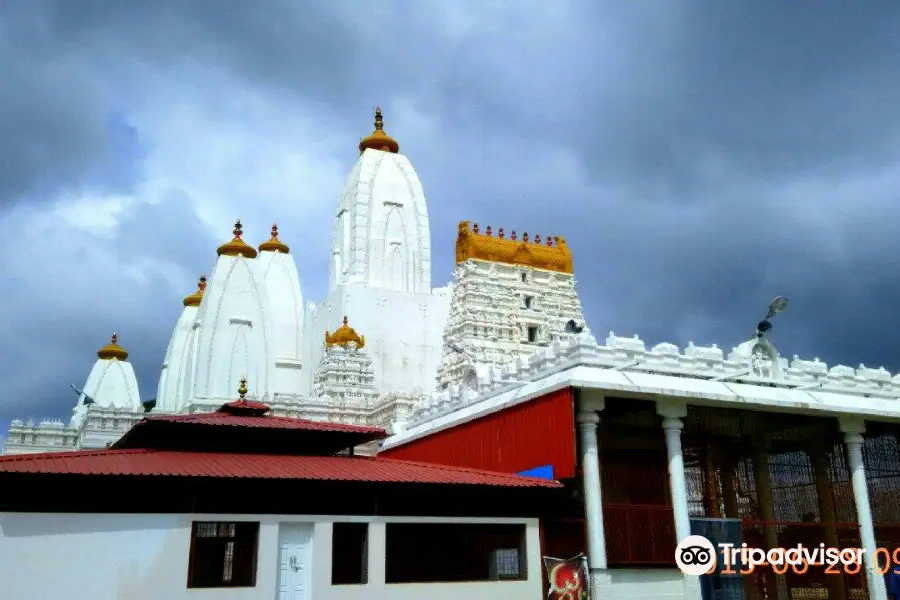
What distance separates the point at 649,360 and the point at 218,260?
33.7m

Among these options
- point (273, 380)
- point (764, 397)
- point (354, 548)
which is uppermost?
point (273, 380)

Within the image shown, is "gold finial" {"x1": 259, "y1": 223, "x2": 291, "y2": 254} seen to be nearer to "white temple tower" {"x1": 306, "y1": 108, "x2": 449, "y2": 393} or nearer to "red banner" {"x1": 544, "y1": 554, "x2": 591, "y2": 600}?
"white temple tower" {"x1": 306, "y1": 108, "x2": 449, "y2": 393}

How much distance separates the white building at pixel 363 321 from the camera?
42.3m

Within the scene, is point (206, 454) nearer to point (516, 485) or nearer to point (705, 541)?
point (516, 485)

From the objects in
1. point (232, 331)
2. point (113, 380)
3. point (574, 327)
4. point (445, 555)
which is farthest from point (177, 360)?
point (574, 327)

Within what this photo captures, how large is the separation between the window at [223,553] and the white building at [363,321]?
51.3 feet

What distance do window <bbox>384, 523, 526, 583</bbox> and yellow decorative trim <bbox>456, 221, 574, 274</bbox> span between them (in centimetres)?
2037

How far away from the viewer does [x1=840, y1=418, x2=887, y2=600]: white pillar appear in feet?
77.2

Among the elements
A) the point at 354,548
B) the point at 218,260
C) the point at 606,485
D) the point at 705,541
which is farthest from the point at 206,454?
the point at 218,260

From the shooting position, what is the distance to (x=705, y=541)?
21.5m

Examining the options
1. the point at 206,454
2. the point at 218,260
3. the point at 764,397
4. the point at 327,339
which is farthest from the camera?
the point at 218,260

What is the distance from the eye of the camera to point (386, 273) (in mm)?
52531

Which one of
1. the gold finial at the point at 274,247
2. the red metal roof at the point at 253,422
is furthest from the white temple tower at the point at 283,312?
the red metal roof at the point at 253,422

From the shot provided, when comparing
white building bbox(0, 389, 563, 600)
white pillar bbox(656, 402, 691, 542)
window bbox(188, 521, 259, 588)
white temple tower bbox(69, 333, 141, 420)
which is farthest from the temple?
white temple tower bbox(69, 333, 141, 420)
